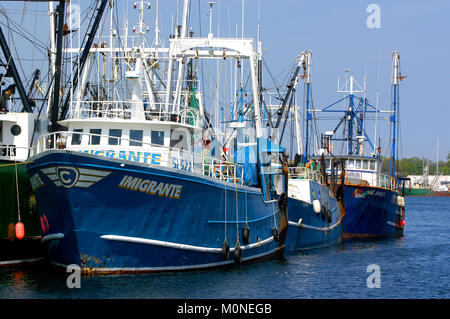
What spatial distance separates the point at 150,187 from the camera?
16.8 meters

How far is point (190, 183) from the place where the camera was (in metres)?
17.6

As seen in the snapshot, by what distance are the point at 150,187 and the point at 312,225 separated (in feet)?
39.8

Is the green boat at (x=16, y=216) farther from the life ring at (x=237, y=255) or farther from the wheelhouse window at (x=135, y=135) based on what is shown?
the life ring at (x=237, y=255)

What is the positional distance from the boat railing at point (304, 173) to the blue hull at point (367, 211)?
2.58 metres

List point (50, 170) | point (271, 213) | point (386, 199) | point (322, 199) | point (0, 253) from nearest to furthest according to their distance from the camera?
point (50, 170) < point (0, 253) < point (271, 213) < point (322, 199) < point (386, 199)

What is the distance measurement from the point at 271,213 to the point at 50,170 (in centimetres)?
881

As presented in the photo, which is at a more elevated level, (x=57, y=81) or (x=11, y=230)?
(x=57, y=81)

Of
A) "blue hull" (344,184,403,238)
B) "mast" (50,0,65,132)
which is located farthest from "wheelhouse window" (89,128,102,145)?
"blue hull" (344,184,403,238)

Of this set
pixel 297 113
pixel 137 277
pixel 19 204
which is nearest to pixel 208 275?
pixel 137 277

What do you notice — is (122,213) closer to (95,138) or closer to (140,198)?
(140,198)

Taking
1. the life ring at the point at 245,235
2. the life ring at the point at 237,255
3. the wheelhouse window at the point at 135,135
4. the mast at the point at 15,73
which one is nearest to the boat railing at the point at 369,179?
the life ring at the point at 245,235

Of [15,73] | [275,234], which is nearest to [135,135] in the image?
[275,234]

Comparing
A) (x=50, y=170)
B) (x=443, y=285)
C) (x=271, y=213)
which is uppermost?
(x=50, y=170)
